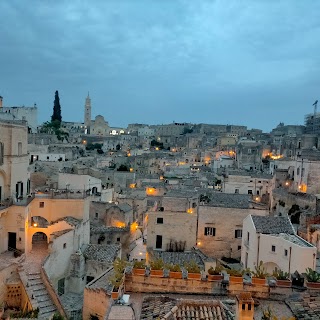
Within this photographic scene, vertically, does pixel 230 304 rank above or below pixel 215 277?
below

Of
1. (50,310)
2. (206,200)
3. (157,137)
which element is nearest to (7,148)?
(50,310)

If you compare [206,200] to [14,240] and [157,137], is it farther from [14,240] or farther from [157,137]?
[157,137]

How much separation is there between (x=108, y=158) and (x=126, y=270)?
5363 centimetres

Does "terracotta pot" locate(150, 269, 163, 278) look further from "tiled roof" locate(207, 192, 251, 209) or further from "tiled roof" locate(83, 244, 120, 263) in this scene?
"tiled roof" locate(207, 192, 251, 209)

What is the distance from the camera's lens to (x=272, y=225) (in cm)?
2267

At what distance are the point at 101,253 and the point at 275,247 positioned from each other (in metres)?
10.3

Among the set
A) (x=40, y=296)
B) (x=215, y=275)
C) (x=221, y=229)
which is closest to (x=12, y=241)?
(x=40, y=296)

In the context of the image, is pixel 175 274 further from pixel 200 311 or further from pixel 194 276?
pixel 200 311

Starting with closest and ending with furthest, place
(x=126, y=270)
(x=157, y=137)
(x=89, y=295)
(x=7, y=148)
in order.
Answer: (x=126, y=270), (x=89, y=295), (x=7, y=148), (x=157, y=137)

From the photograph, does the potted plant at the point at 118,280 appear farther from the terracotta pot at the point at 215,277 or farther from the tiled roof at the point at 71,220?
the tiled roof at the point at 71,220

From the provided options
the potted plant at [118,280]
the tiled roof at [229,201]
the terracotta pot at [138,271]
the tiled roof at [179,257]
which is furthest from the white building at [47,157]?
the terracotta pot at [138,271]

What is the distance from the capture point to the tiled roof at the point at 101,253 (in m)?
23.4

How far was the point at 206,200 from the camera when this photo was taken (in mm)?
31781

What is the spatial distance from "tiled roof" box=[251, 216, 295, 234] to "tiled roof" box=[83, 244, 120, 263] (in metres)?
8.58
